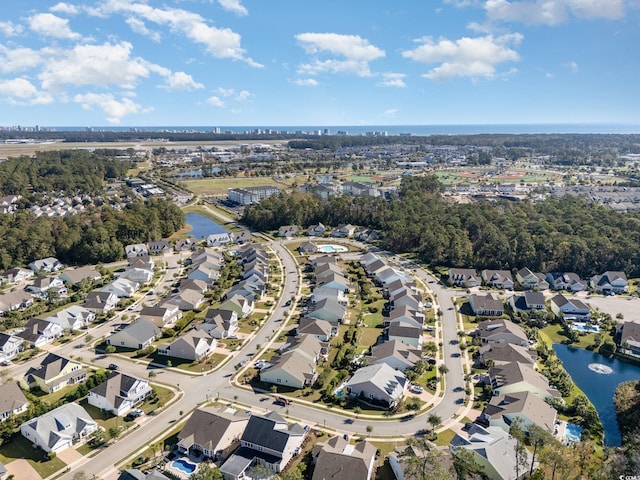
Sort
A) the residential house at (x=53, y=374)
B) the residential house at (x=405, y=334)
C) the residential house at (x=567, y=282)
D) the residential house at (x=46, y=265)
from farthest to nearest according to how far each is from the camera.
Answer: the residential house at (x=46, y=265)
the residential house at (x=567, y=282)
the residential house at (x=405, y=334)
the residential house at (x=53, y=374)

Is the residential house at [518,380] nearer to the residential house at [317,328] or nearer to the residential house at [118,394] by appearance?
the residential house at [317,328]

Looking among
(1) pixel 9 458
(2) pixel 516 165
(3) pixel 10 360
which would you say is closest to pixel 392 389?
(1) pixel 9 458

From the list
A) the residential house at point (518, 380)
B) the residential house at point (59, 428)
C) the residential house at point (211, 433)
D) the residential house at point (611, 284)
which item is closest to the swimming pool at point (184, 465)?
the residential house at point (211, 433)

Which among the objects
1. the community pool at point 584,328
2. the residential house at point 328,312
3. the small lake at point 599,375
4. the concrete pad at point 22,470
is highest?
the residential house at point 328,312

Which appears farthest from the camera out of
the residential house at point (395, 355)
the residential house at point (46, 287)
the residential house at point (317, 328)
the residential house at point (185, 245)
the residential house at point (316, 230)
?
the residential house at point (316, 230)

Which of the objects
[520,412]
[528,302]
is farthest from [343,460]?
[528,302]

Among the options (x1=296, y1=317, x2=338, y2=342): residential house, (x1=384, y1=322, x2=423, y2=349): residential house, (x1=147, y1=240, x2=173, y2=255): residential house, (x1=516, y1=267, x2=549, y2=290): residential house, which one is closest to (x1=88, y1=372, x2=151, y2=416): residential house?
(x1=296, y1=317, x2=338, y2=342): residential house

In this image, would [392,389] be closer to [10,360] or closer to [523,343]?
[523,343]

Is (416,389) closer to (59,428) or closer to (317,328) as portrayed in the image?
(317,328)
